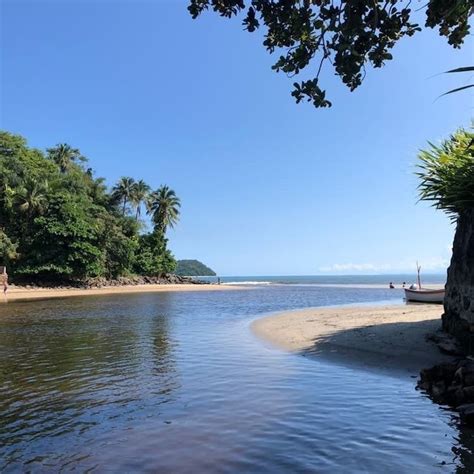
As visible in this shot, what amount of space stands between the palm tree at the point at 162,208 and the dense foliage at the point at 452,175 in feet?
202

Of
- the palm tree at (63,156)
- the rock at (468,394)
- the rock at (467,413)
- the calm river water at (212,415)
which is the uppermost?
the palm tree at (63,156)

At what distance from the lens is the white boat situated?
2773 cm

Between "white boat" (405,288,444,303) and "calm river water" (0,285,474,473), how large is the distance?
18.3 m

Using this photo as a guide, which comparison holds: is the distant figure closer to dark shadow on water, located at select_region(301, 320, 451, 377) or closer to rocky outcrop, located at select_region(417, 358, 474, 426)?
dark shadow on water, located at select_region(301, 320, 451, 377)

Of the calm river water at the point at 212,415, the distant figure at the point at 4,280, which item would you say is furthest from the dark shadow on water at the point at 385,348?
the distant figure at the point at 4,280

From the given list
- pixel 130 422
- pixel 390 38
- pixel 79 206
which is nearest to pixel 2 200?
pixel 79 206

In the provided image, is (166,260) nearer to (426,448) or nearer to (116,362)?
(116,362)

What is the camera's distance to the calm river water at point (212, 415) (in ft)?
17.5

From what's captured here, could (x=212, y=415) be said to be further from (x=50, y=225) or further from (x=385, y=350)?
(x=50, y=225)

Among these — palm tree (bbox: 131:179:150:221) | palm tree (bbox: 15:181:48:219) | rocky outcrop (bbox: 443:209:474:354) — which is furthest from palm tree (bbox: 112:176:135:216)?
rocky outcrop (bbox: 443:209:474:354)

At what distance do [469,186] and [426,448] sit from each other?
7290 mm

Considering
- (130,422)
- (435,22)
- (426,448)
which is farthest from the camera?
(130,422)

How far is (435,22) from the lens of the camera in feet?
15.3

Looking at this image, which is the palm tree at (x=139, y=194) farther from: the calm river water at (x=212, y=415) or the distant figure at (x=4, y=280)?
the calm river water at (x=212, y=415)
